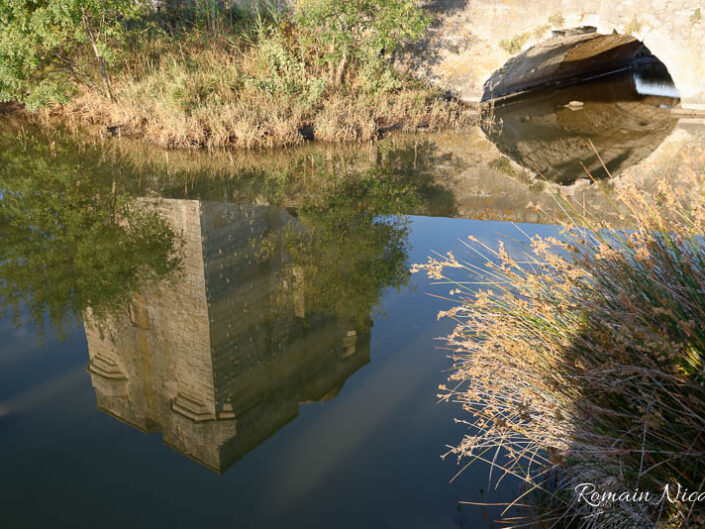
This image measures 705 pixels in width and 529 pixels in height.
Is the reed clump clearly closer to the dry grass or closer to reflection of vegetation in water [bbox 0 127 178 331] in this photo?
reflection of vegetation in water [bbox 0 127 178 331]

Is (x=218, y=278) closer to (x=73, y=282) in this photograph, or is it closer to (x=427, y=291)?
(x=73, y=282)

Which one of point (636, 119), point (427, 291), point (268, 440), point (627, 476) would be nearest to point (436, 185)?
point (427, 291)

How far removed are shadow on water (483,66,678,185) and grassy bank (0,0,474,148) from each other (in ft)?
4.59

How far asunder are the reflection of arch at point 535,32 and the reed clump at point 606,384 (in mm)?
10313

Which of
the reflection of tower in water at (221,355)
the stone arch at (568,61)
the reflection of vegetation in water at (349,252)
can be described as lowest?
the reflection of tower in water at (221,355)

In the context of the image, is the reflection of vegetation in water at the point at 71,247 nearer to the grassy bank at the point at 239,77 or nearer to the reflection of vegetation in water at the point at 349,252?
the reflection of vegetation in water at the point at 349,252

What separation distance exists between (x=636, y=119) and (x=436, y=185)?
7018mm

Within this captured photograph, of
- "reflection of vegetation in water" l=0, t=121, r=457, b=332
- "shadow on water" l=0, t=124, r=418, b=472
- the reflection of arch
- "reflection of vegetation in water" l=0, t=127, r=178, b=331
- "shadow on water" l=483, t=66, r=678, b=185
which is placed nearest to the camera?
"shadow on water" l=0, t=124, r=418, b=472

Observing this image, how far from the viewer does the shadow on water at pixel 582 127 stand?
30.3 feet

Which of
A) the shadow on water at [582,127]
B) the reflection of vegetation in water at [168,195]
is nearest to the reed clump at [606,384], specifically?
the reflection of vegetation in water at [168,195]

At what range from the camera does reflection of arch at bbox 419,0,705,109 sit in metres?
11.8

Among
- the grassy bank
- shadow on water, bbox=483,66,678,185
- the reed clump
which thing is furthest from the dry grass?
the reed clump

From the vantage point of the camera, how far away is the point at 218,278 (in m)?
4.95

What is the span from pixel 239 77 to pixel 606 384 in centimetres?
1015
